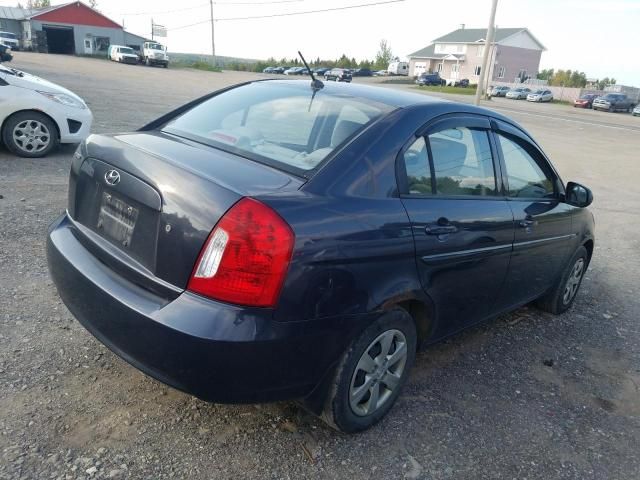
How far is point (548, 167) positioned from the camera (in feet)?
13.2

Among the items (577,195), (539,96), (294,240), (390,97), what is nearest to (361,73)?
(539,96)

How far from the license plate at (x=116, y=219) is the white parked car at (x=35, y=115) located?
19.1 ft

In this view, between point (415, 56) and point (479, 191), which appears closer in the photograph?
point (479, 191)

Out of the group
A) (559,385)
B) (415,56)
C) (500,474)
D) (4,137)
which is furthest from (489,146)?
(415,56)

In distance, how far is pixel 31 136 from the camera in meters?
7.67

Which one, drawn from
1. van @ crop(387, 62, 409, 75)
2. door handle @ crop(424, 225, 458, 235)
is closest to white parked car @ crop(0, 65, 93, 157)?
door handle @ crop(424, 225, 458, 235)

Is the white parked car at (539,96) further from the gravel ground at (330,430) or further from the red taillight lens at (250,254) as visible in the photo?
the red taillight lens at (250,254)

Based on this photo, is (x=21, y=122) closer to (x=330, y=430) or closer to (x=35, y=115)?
(x=35, y=115)

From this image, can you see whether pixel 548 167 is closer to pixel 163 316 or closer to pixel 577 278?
Answer: pixel 577 278

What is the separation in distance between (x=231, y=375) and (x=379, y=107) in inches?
63.3

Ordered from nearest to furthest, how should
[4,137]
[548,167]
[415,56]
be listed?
[548,167]
[4,137]
[415,56]

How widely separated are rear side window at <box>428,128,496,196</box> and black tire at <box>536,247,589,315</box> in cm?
153

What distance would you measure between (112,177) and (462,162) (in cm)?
192

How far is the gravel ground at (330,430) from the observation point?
2.51m
